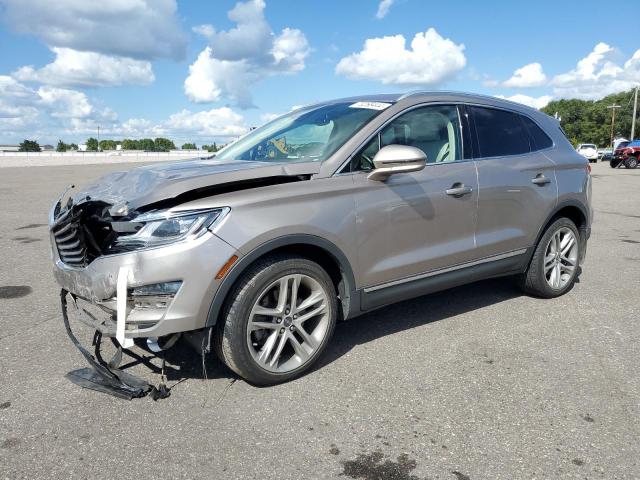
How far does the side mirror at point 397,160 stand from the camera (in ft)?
10.6

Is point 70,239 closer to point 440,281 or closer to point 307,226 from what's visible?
point 307,226

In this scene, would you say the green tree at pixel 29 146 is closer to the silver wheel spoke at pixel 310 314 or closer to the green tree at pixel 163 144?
the green tree at pixel 163 144

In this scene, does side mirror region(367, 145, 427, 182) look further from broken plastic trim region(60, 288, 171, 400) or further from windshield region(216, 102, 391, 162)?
broken plastic trim region(60, 288, 171, 400)

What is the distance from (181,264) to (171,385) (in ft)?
3.08

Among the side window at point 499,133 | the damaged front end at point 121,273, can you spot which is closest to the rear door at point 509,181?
the side window at point 499,133

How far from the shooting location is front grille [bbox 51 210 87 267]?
2.98 metres

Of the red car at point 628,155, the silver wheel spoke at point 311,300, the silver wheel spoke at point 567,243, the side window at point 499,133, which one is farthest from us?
the red car at point 628,155

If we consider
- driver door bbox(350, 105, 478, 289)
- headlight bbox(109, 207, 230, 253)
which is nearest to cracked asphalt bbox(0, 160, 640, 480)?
driver door bbox(350, 105, 478, 289)

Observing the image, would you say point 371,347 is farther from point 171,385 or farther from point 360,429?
point 171,385

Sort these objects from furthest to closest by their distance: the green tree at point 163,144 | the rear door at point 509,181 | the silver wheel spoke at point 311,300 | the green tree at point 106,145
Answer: the green tree at point 106,145 < the green tree at point 163,144 < the rear door at point 509,181 < the silver wheel spoke at point 311,300

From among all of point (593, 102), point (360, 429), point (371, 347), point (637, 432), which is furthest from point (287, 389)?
point (593, 102)

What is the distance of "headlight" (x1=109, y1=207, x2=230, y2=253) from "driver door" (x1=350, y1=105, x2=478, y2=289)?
1.05 m

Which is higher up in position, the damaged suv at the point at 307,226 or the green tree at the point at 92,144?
the green tree at the point at 92,144

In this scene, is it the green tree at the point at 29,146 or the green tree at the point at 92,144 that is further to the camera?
the green tree at the point at 92,144
